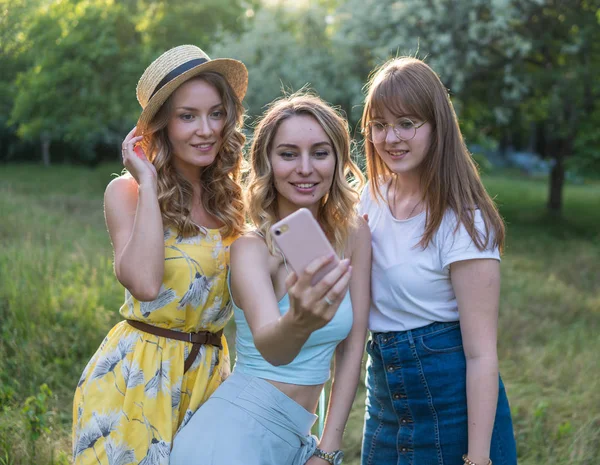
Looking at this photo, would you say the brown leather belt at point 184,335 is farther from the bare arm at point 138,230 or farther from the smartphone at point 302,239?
the smartphone at point 302,239

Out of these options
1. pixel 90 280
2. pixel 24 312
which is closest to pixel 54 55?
pixel 90 280

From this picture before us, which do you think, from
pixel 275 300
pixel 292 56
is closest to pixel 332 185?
pixel 275 300

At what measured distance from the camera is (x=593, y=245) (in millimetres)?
12359

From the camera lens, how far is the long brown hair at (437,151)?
236cm

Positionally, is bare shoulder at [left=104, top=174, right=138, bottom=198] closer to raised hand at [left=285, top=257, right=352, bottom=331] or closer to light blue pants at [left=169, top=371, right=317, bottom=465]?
light blue pants at [left=169, top=371, right=317, bottom=465]

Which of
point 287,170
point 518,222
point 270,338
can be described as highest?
point 287,170

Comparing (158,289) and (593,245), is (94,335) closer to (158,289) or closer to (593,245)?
(158,289)

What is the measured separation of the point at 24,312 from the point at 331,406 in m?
3.46

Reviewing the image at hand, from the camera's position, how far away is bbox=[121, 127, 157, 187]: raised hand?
248cm

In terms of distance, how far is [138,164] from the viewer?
2.52m

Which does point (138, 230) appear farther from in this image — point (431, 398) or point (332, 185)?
point (431, 398)

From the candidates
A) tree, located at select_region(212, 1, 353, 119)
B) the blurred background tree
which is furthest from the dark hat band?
tree, located at select_region(212, 1, 353, 119)

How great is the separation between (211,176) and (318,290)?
1.23 meters

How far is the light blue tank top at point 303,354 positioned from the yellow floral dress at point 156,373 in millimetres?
238
